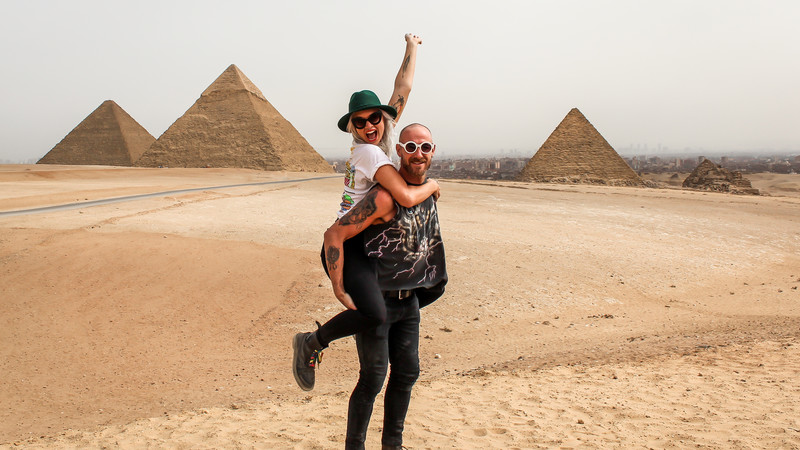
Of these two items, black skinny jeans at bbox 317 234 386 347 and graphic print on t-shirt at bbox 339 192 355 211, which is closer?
black skinny jeans at bbox 317 234 386 347

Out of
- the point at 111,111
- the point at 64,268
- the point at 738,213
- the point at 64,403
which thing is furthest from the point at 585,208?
the point at 111,111

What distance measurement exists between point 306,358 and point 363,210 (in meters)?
0.84

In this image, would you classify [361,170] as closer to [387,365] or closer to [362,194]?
[362,194]

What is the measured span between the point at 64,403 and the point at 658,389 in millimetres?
4682

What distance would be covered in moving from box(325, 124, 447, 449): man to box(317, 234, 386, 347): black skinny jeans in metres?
0.04

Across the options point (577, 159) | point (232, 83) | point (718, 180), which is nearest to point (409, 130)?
point (718, 180)

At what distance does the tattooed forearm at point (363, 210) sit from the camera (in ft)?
7.73

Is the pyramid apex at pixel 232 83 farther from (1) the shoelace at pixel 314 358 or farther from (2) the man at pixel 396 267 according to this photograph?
(2) the man at pixel 396 267

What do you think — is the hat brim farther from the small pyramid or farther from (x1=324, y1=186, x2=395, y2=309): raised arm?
the small pyramid

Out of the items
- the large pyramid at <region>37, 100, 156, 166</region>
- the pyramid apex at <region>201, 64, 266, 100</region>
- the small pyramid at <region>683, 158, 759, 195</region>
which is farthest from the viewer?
the large pyramid at <region>37, 100, 156, 166</region>

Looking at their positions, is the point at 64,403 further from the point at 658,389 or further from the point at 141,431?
the point at 658,389

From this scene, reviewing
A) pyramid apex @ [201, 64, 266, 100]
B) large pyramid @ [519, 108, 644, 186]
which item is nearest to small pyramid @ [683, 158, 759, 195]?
large pyramid @ [519, 108, 644, 186]

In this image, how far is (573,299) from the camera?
755 centimetres

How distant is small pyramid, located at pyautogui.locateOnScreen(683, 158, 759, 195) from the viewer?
118 feet
